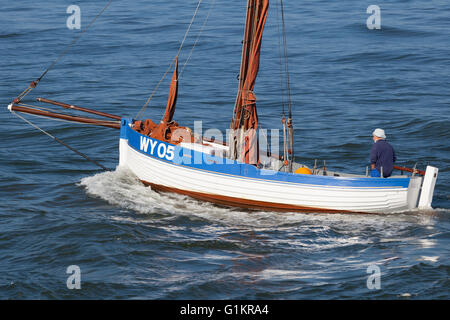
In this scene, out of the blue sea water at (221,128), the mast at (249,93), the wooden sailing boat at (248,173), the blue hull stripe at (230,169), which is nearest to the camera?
the blue sea water at (221,128)

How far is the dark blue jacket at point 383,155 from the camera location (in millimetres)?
16188

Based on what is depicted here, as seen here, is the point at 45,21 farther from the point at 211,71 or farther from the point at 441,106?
the point at 441,106

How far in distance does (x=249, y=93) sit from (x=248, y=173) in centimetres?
228

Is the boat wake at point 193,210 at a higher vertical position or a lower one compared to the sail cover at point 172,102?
lower

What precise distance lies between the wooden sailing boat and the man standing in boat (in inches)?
14.8

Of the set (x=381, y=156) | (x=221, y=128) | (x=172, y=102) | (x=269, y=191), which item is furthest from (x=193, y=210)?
(x=221, y=128)

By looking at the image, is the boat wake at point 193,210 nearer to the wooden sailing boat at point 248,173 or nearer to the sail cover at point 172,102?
the wooden sailing boat at point 248,173

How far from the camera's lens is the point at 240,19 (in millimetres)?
45062

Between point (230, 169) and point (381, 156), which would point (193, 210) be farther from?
point (381, 156)

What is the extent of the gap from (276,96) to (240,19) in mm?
16769

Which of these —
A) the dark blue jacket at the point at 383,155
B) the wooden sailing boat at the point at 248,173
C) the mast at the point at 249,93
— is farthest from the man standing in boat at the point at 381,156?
the mast at the point at 249,93

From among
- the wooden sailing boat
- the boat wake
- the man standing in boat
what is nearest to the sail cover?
the wooden sailing boat

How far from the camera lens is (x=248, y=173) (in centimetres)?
1691
